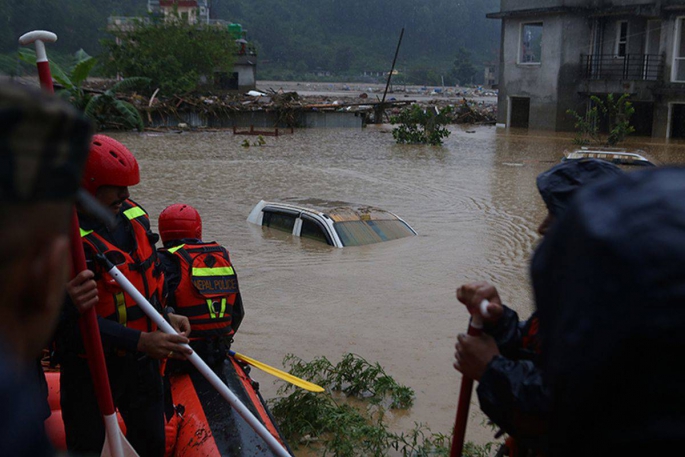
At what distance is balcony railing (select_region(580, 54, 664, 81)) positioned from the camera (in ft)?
99.4

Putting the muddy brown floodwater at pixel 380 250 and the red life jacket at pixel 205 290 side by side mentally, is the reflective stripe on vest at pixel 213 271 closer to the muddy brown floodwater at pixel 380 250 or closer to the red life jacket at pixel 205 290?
the red life jacket at pixel 205 290

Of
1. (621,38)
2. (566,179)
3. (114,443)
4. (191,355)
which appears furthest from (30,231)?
(621,38)

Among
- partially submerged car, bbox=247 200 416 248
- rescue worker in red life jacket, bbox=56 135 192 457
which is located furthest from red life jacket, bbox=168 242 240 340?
partially submerged car, bbox=247 200 416 248

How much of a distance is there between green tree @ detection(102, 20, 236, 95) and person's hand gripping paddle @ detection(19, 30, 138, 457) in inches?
1521

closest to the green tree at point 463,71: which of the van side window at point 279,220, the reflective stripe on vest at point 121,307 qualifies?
the van side window at point 279,220

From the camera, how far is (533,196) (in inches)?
671

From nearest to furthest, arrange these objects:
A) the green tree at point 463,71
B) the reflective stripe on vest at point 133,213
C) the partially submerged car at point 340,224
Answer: the reflective stripe on vest at point 133,213 → the partially submerged car at point 340,224 → the green tree at point 463,71

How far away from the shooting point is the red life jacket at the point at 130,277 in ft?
10.9

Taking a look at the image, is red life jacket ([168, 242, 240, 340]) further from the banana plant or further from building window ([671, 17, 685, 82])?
building window ([671, 17, 685, 82])

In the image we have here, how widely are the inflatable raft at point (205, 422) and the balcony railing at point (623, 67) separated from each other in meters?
28.5

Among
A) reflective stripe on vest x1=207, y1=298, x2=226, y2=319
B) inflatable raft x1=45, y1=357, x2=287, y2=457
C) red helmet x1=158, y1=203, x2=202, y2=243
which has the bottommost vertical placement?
inflatable raft x1=45, y1=357, x2=287, y2=457

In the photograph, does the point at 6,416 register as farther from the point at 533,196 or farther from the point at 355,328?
the point at 533,196

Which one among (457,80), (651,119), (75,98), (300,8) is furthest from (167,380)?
(300,8)

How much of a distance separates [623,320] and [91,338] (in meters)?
2.51
